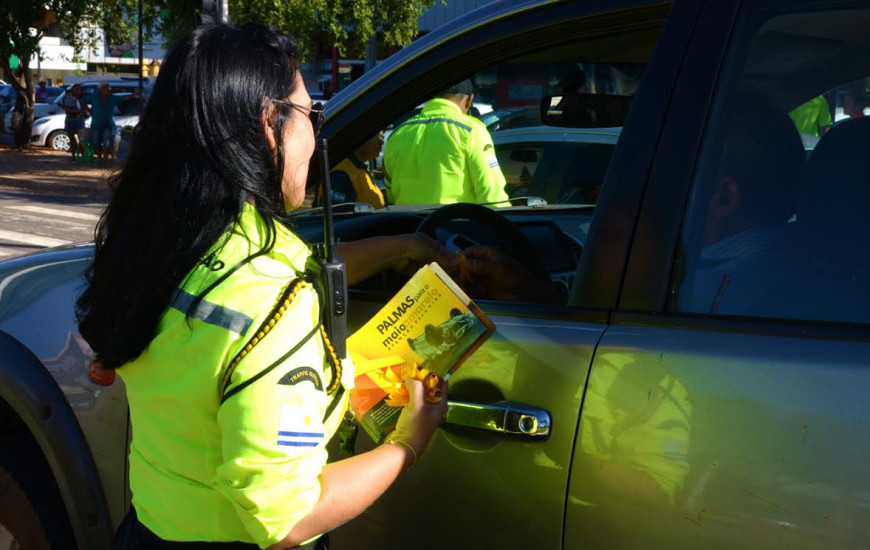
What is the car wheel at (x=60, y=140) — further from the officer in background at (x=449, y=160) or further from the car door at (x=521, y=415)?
the car door at (x=521, y=415)

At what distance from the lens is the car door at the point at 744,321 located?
5.03 feet

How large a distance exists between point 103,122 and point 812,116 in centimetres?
2060

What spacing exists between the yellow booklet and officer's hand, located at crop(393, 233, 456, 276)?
1.68 ft

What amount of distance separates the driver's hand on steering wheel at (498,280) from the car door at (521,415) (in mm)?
361

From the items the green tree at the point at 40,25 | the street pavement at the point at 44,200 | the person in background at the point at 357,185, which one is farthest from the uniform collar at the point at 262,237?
the green tree at the point at 40,25

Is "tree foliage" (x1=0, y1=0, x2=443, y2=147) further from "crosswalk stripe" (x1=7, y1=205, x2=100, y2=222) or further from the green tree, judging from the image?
"crosswalk stripe" (x1=7, y1=205, x2=100, y2=222)

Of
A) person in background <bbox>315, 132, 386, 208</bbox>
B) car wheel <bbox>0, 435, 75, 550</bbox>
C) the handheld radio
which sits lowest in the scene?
car wheel <bbox>0, 435, 75, 550</bbox>

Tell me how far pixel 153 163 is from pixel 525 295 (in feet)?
3.39

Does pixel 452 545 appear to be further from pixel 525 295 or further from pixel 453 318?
pixel 525 295

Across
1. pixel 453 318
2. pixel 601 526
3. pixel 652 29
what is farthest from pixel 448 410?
pixel 652 29

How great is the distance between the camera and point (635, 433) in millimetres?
1669

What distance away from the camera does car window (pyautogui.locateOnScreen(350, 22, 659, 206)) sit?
296 centimetres

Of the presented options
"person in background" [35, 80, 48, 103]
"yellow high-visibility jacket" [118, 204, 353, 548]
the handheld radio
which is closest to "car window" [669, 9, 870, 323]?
the handheld radio

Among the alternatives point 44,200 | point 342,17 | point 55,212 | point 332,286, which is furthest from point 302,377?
point 342,17
